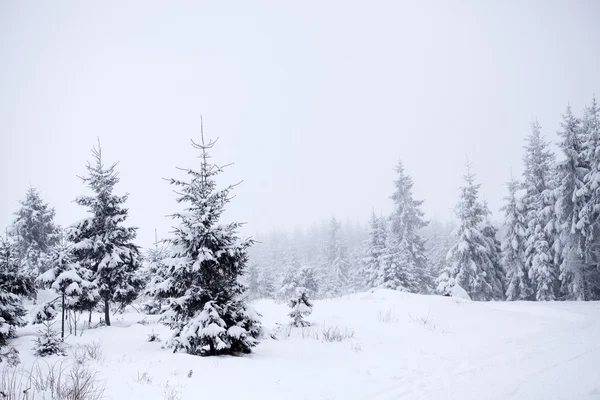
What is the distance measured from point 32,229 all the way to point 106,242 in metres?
21.9

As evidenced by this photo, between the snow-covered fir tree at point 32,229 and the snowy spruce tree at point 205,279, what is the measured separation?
28703 millimetres

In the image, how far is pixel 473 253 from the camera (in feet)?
93.7

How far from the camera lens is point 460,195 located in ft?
96.4

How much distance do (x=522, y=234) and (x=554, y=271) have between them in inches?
142

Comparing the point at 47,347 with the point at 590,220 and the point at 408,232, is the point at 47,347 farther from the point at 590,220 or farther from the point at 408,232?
the point at 408,232

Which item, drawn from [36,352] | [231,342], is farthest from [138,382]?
[36,352]

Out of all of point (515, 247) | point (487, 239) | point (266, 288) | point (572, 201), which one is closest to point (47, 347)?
point (572, 201)

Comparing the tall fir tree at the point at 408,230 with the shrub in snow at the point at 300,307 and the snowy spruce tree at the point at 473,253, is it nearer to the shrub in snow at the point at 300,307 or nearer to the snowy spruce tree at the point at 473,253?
the snowy spruce tree at the point at 473,253

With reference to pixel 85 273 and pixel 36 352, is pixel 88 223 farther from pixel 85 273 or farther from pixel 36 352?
pixel 36 352

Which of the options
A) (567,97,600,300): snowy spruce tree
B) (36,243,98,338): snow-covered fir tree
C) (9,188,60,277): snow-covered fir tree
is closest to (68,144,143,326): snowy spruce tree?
(36,243,98,338): snow-covered fir tree

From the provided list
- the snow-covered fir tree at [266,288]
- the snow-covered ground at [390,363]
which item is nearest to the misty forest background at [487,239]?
the snow-covered ground at [390,363]

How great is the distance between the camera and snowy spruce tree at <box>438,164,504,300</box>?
91.8 feet

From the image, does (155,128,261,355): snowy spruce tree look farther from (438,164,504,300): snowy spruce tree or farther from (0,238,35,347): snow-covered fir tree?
(438,164,504,300): snowy spruce tree

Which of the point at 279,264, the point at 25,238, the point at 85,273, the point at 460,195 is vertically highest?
the point at 460,195
